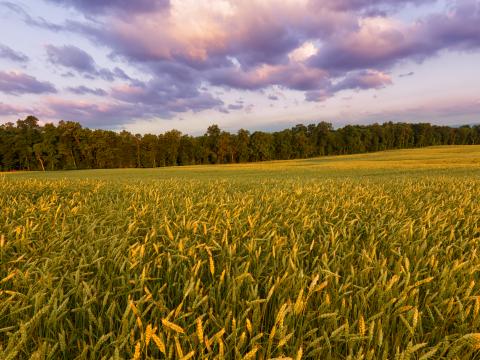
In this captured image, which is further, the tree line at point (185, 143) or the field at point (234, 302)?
the tree line at point (185, 143)

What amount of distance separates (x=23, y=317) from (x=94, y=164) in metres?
105

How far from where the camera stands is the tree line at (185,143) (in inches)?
3482

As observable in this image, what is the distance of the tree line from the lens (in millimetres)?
88438

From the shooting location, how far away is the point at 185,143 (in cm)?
10631

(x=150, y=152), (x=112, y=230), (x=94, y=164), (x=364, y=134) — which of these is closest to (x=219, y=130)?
(x=150, y=152)

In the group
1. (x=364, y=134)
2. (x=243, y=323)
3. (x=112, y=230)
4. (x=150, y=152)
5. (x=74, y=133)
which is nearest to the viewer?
(x=243, y=323)

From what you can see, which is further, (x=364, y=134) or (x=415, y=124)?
(x=415, y=124)

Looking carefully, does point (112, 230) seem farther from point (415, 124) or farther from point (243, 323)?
point (415, 124)

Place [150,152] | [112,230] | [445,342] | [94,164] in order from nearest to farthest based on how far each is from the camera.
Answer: [445,342], [112,230], [94,164], [150,152]

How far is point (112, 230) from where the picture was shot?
11.6 ft

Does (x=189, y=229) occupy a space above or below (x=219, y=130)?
below

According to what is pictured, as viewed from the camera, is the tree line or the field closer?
the field

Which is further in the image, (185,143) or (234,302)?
(185,143)

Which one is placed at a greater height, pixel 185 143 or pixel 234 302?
pixel 185 143
